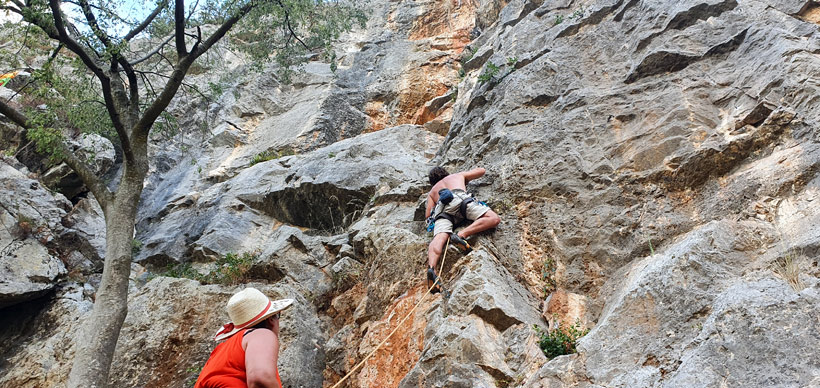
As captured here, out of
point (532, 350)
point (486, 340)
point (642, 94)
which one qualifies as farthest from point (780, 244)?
point (642, 94)

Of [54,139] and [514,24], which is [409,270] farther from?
[514,24]

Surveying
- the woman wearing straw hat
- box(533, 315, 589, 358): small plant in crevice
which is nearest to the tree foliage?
the woman wearing straw hat

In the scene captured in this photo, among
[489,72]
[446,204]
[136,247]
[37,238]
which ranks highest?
[37,238]

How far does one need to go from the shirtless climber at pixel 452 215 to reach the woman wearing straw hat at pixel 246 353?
2.42m

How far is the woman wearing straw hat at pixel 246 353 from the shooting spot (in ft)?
11.4

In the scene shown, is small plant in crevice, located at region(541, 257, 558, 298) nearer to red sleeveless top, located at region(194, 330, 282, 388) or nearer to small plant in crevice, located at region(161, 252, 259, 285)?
red sleeveless top, located at region(194, 330, 282, 388)

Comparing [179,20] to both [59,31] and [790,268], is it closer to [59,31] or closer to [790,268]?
[59,31]

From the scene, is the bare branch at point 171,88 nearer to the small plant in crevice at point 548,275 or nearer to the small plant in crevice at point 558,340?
the small plant in crevice at point 548,275

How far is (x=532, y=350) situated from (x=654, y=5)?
23.4 ft

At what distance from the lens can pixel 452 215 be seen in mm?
6906

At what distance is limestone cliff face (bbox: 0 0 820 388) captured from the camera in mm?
4090

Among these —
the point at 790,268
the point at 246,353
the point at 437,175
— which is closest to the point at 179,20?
the point at 437,175

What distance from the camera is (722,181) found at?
5770 mm

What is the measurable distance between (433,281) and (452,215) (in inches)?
47.1
